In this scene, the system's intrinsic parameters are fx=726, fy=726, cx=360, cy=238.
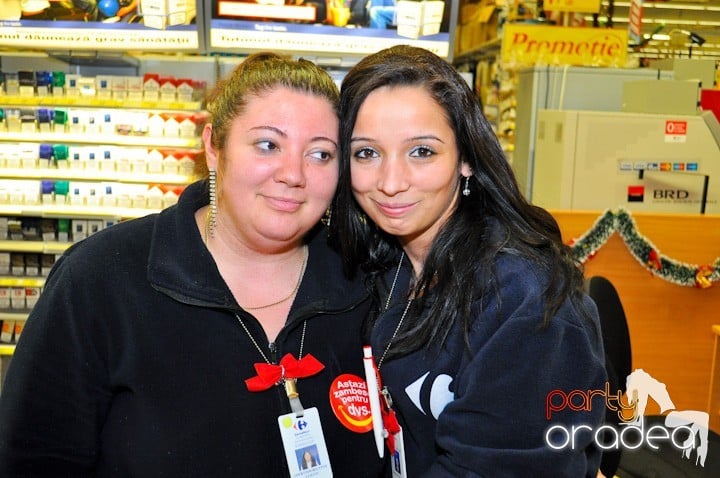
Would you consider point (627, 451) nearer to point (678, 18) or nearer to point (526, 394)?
point (526, 394)

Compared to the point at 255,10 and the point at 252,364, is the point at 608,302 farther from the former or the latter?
the point at 255,10

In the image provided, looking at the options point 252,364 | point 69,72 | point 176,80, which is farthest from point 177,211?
point 69,72

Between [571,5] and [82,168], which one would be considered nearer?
[82,168]

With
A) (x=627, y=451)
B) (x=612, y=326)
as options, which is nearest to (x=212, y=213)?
(x=612, y=326)

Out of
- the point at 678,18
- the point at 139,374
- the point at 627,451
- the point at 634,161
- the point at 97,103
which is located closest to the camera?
the point at 139,374

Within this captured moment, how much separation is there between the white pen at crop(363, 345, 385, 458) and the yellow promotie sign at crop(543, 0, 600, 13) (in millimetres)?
5732

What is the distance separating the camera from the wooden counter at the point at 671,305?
163 inches

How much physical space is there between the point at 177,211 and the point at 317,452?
704 mm

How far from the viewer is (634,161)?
4.22 m

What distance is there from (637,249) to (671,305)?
0.40m

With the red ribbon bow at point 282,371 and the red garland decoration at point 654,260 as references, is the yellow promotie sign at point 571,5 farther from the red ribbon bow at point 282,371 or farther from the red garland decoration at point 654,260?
the red ribbon bow at point 282,371

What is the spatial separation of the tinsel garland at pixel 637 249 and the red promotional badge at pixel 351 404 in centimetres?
250

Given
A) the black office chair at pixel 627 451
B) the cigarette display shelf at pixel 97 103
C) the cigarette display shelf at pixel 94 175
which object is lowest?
the black office chair at pixel 627 451

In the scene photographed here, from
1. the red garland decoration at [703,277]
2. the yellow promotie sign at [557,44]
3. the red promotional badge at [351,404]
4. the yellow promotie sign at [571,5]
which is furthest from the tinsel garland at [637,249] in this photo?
the yellow promotie sign at [571,5]
